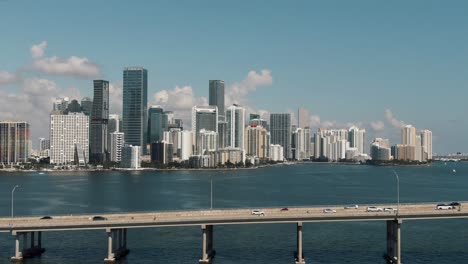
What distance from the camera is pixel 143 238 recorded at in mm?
72062

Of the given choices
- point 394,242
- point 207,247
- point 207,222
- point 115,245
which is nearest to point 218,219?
point 207,222

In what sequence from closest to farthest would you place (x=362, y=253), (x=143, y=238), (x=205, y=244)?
(x=205, y=244) → (x=362, y=253) → (x=143, y=238)

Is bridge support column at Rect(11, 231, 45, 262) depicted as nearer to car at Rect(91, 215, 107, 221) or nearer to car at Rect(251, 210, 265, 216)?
car at Rect(91, 215, 107, 221)

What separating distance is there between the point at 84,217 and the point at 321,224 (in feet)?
112

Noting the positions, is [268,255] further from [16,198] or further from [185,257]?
[16,198]

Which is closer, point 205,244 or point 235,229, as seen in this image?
point 205,244

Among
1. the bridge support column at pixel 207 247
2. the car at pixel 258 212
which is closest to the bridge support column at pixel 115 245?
the bridge support column at pixel 207 247

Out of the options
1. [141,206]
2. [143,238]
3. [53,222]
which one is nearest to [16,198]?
[141,206]

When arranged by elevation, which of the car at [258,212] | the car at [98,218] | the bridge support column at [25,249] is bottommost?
the bridge support column at [25,249]

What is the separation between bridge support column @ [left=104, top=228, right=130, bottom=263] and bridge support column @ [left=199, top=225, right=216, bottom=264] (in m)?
8.47

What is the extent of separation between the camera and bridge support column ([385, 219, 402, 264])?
56.2 m

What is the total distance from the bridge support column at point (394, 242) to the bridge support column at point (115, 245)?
2646 cm

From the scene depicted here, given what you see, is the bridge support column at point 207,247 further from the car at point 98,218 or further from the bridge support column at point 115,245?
the car at point 98,218

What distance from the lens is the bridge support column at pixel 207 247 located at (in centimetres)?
5728
